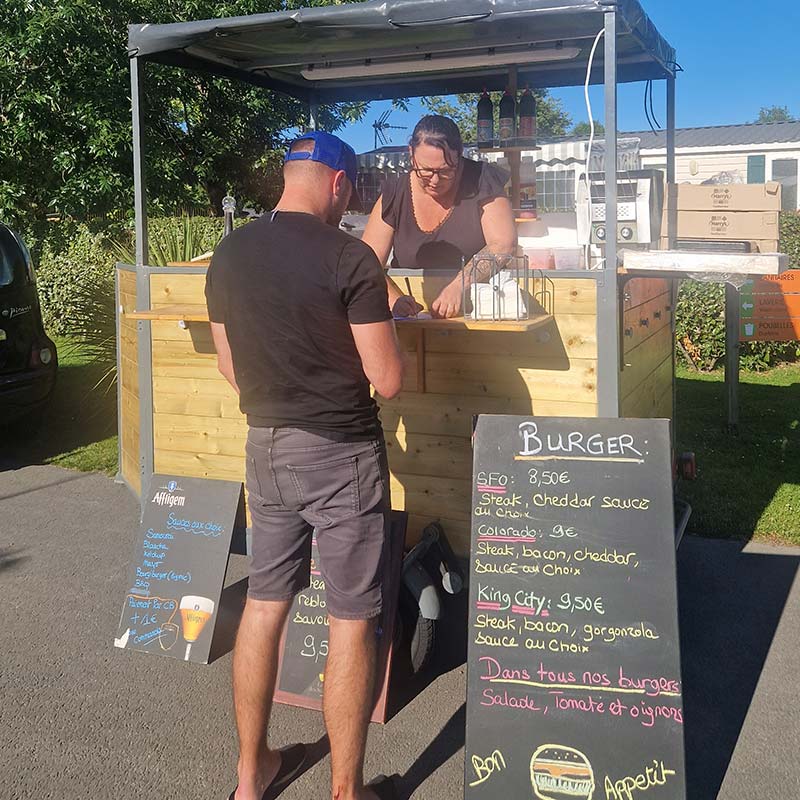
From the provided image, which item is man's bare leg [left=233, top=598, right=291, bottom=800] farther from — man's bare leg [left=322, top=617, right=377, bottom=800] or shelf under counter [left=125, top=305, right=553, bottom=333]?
shelf under counter [left=125, top=305, right=553, bottom=333]

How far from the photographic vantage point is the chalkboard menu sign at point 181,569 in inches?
154

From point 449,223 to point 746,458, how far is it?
364cm

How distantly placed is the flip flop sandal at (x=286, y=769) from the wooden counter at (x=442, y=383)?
1109 millimetres

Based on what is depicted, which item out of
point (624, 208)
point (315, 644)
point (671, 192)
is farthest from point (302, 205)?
point (671, 192)

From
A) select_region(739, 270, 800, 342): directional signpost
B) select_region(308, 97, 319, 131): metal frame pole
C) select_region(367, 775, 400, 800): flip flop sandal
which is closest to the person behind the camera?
select_region(367, 775, 400, 800): flip flop sandal

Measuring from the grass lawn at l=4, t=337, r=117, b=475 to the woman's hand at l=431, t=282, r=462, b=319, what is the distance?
410 centimetres

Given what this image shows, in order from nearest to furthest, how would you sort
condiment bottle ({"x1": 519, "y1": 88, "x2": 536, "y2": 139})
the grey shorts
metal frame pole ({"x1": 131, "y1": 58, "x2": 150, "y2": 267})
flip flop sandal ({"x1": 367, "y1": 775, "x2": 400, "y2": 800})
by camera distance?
the grey shorts < flip flop sandal ({"x1": 367, "y1": 775, "x2": 400, "y2": 800}) < metal frame pole ({"x1": 131, "y1": 58, "x2": 150, "y2": 267}) < condiment bottle ({"x1": 519, "y1": 88, "x2": 536, "y2": 139})

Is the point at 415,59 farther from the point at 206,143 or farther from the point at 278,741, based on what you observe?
the point at 206,143

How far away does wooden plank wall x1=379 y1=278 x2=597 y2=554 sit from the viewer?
144 inches

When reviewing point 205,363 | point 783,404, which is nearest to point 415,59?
point 205,363

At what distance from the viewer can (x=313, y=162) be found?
2.80 metres

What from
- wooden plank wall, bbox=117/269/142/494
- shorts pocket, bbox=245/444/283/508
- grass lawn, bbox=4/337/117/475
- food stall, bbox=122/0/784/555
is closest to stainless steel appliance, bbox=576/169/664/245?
food stall, bbox=122/0/784/555

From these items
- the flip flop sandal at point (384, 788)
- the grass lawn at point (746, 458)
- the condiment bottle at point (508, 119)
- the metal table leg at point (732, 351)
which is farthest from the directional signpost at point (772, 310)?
the flip flop sandal at point (384, 788)

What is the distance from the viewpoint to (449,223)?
3961mm
